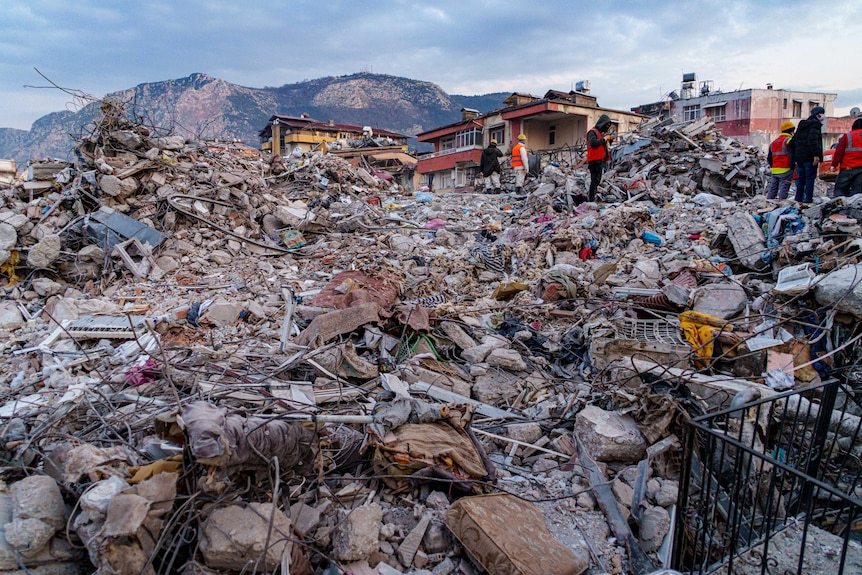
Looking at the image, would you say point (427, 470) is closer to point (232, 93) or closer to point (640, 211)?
point (640, 211)

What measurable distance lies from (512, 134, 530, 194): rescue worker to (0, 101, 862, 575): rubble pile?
5004mm

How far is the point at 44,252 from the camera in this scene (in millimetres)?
7418

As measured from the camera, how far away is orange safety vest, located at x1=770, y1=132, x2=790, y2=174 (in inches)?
355

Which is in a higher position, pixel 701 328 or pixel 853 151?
pixel 853 151

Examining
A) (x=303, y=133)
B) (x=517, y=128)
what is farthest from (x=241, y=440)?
(x=303, y=133)

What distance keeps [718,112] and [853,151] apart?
3398 cm

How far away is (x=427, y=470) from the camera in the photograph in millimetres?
2791

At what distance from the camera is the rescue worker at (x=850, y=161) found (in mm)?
7066

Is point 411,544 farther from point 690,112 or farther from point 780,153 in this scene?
point 690,112

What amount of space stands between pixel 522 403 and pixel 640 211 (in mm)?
6447

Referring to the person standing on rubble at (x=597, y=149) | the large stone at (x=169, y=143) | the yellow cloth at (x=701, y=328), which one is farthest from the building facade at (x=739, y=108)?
the yellow cloth at (x=701, y=328)

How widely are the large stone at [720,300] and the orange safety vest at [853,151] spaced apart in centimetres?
377

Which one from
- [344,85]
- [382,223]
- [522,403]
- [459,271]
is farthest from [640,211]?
[344,85]

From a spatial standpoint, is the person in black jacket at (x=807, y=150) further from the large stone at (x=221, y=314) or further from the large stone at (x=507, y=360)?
the large stone at (x=221, y=314)
